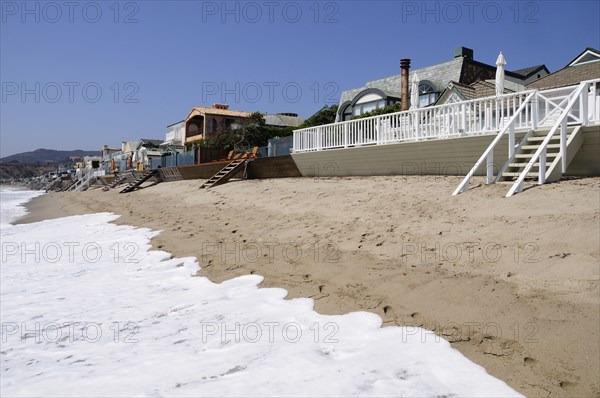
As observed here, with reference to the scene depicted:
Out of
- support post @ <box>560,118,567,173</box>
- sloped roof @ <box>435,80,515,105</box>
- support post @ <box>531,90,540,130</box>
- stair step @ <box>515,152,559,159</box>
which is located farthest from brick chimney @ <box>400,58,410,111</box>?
support post @ <box>560,118,567,173</box>

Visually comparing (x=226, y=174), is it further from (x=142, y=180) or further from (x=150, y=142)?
(x=150, y=142)

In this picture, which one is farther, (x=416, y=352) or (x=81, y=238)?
(x=81, y=238)

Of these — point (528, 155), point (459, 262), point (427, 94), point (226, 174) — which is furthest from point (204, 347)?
point (427, 94)

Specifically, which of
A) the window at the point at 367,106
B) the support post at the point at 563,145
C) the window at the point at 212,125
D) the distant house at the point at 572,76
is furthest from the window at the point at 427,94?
the window at the point at 212,125

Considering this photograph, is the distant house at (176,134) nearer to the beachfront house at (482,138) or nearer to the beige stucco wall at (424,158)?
the beachfront house at (482,138)

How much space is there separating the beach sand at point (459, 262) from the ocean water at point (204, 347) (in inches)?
11.9

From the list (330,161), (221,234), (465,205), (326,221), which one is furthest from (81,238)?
(465,205)

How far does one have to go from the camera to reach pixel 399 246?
5.88 meters

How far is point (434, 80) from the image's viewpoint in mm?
28797

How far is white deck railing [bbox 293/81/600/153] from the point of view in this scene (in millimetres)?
8898

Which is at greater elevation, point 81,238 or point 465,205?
point 465,205

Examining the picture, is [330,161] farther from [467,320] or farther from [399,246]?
[467,320]

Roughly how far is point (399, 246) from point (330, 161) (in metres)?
8.96

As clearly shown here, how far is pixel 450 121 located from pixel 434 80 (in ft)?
62.5
